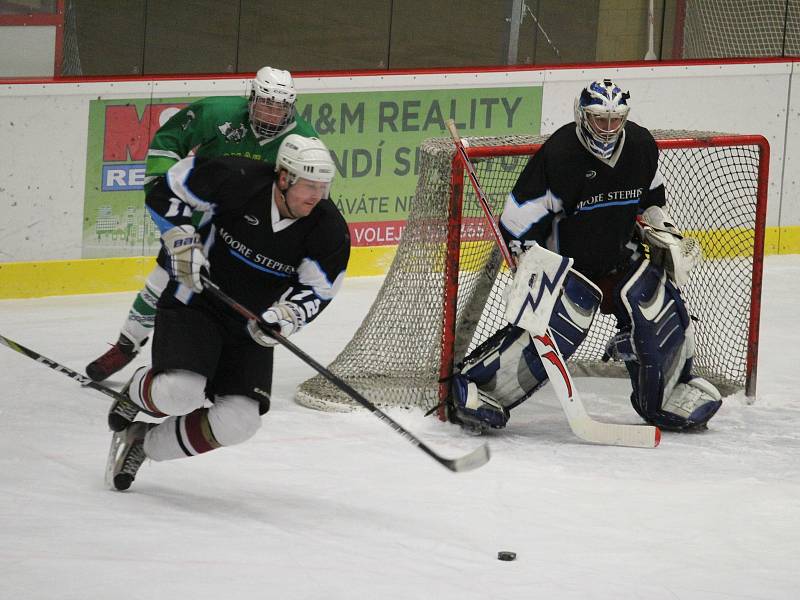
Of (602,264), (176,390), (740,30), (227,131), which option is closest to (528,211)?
(602,264)

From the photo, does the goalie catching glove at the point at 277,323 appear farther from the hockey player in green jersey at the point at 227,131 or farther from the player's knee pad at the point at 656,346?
the player's knee pad at the point at 656,346

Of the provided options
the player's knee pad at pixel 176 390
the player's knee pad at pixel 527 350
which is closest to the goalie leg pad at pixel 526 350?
the player's knee pad at pixel 527 350

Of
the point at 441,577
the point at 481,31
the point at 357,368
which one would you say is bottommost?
the point at 441,577

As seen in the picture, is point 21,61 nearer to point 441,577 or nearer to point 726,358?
point 726,358

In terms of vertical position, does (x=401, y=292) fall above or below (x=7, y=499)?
above

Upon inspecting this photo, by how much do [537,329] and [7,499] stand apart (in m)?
1.62

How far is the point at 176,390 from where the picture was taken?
3.28 m

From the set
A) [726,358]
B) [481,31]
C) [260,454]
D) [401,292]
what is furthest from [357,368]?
[481,31]

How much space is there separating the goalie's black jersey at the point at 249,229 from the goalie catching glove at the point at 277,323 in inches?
1.5

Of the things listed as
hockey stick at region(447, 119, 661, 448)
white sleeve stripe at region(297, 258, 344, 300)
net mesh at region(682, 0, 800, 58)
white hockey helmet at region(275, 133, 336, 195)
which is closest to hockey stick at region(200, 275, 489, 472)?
white sleeve stripe at region(297, 258, 344, 300)

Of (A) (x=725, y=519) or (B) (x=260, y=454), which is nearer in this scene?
(A) (x=725, y=519)

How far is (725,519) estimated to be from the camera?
11.5 feet

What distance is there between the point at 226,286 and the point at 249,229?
173mm

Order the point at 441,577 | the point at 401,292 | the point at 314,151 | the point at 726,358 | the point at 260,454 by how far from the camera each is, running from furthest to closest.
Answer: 1. the point at 726,358
2. the point at 401,292
3. the point at 260,454
4. the point at 314,151
5. the point at 441,577
